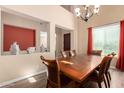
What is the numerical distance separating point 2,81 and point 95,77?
2.32m

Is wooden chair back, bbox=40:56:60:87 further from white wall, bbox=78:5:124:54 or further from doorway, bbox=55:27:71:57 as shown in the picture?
doorway, bbox=55:27:71:57

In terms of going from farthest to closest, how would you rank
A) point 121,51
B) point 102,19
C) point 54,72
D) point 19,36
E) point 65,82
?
point 102,19
point 19,36
point 121,51
point 65,82
point 54,72

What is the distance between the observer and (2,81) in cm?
313

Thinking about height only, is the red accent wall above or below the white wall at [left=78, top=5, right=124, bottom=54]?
below

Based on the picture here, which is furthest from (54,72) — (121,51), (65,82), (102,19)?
(102,19)

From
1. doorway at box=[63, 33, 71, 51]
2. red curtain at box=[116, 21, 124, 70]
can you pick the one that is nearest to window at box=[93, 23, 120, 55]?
red curtain at box=[116, 21, 124, 70]

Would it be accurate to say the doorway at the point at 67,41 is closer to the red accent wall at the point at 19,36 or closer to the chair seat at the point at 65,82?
the red accent wall at the point at 19,36

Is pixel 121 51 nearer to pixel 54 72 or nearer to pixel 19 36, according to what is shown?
pixel 54 72

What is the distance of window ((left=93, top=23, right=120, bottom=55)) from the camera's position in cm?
562

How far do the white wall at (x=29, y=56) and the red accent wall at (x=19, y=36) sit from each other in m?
1.35

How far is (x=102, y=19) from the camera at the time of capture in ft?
19.3

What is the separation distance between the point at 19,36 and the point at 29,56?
168 centimetres

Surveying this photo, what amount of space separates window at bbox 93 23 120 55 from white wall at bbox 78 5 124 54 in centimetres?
30

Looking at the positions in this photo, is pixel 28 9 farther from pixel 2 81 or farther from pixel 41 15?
pixel 2 81
